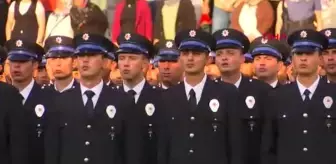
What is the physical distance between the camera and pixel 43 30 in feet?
55.4

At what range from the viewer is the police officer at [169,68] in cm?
1323

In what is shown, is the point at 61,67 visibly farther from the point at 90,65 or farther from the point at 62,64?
the point at 90,65

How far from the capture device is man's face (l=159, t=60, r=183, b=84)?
13227 mm

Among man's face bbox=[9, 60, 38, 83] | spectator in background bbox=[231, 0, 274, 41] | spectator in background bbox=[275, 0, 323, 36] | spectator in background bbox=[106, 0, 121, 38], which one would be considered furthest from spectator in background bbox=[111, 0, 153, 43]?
man's face bbox=[9, 60, 38, 83]

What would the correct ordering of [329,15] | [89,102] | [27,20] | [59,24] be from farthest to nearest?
[27,20] → [59,24] → [329,15] → [89,102]

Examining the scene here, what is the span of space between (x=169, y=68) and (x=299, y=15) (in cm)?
286

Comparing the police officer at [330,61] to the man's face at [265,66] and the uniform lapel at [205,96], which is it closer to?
the man's face at [265,66]

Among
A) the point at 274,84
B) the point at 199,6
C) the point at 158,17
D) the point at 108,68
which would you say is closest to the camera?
the point at 108,68

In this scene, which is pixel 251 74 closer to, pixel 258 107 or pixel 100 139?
pixel 258 107

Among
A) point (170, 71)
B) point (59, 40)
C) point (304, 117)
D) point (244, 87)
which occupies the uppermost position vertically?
point (59, 40)

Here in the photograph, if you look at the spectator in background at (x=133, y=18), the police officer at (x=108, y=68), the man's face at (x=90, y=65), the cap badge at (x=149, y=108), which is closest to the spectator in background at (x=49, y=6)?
the spectator in background at (x=133, y=18)

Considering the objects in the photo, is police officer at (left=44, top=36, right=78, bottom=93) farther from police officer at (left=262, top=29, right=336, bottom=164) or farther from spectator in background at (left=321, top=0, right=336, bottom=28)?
spectator in background at (left=321, top=0, right=336, bottom=28)

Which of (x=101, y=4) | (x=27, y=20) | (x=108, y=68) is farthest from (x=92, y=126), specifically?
(x=101, y=4)

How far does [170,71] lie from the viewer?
1326 cm
